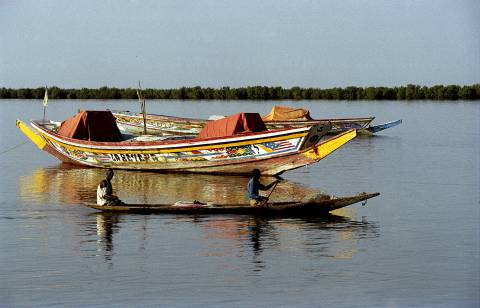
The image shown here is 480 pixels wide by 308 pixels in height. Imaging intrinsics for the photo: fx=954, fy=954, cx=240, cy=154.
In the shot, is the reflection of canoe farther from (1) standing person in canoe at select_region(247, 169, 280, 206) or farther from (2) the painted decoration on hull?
(2) the painted decoration on hull

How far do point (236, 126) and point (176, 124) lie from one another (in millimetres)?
13207

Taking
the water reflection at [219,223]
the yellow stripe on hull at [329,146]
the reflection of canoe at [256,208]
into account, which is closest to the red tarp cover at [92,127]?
the water reflection at [219,223]

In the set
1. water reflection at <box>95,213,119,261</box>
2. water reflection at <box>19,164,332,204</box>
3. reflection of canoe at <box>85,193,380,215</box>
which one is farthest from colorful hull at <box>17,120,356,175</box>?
water reflection at <box>95,213,119,261</box>

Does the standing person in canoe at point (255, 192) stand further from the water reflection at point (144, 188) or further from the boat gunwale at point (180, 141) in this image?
the boat gunwale at point (180, 141)

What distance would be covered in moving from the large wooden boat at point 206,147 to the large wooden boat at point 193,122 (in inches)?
317

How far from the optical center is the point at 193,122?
3606 centimetres

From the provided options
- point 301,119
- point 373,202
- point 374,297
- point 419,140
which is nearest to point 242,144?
point 373,202

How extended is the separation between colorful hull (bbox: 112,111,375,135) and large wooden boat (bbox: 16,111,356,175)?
8028 millimetres

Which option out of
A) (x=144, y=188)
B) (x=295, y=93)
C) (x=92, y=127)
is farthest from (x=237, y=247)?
(x=295, y=93)

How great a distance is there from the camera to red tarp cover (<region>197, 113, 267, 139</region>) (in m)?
23.9

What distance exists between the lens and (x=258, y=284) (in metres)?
12.8

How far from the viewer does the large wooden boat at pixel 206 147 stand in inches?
911

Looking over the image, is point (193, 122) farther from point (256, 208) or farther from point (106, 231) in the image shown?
point (106, 231)

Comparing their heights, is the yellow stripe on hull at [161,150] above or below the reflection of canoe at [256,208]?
above
